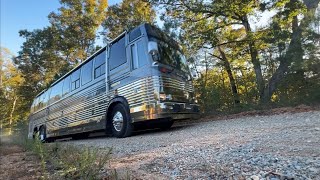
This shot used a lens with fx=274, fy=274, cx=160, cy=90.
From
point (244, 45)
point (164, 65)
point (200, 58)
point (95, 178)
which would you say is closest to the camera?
point (95, 178)

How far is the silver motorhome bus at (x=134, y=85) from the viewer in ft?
21.9

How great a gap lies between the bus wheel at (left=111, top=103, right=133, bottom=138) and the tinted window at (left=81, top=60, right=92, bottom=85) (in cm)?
224

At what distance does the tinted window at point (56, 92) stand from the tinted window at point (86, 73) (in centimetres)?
291

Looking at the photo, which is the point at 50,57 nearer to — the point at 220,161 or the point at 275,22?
the point at 275,22

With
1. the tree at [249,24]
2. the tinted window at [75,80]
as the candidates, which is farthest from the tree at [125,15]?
the tinted window at [75,80]

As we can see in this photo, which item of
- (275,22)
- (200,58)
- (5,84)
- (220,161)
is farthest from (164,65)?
(5,84)

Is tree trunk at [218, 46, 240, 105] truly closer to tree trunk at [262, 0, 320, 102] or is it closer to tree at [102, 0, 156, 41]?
tree trunk at [262, 0, 320, 102]

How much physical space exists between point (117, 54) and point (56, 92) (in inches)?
255

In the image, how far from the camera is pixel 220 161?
2.82 meters

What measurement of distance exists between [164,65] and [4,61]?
30414 mm

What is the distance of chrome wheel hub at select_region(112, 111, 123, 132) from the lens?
7.55 m

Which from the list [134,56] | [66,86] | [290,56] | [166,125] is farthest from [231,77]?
[134,56]

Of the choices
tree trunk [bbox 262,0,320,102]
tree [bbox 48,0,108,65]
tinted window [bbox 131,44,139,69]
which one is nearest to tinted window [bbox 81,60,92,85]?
tinted window [bbox 131,44,139,69]

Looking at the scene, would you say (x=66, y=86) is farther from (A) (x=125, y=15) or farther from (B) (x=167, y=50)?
(A) (x=125, y=15)
